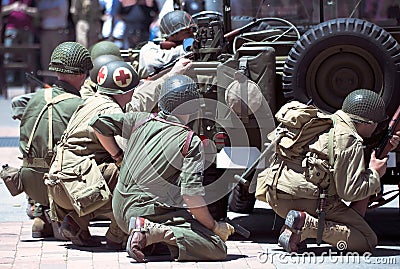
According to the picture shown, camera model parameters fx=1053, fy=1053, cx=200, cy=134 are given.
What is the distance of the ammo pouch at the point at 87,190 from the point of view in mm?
7559

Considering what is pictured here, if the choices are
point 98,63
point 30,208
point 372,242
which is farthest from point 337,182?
point 30,208

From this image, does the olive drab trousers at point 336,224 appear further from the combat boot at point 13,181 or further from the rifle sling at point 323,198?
the combat boot at point 13,181

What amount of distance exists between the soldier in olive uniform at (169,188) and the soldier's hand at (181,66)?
98 cm

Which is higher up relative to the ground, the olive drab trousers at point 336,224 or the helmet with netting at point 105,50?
the helmet with netting at point 105,50

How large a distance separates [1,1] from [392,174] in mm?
13035

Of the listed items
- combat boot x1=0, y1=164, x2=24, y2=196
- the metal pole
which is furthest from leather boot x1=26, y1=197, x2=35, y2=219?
the metal pole

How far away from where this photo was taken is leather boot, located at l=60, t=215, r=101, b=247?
25.6ft

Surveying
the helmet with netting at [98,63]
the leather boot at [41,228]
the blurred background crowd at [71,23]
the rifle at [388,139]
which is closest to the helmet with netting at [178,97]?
the rifle at [388,139]

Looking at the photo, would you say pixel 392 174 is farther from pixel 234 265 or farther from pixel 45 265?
pixel 45 265

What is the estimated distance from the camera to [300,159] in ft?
24.5

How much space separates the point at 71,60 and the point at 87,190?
1.13m

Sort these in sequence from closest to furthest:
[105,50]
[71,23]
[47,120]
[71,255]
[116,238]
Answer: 1. [71,255]
2. [116,238]
3. [47,120]
4. [105,50]
5. [71,23]

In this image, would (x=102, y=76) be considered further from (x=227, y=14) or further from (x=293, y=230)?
(x=293, y=230)

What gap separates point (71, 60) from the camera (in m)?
8.12
